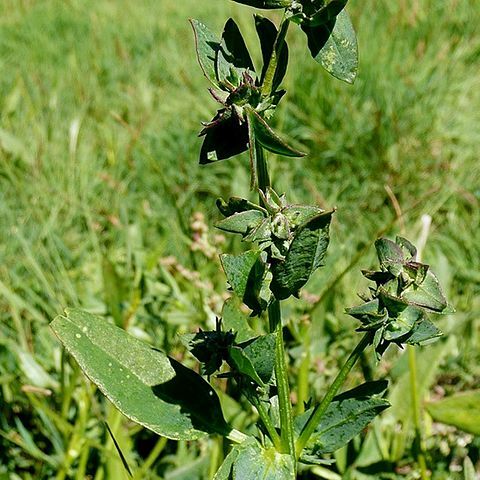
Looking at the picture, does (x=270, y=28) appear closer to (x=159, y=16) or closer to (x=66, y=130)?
(x=66, y=130)

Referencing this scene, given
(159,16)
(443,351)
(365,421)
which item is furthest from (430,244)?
(159,16)

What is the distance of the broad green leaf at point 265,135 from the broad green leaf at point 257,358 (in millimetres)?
231

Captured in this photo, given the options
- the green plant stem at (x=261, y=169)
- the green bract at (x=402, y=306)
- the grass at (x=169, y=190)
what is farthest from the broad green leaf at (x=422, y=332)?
the grass at (x=169, y=190)

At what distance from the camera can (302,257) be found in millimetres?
795

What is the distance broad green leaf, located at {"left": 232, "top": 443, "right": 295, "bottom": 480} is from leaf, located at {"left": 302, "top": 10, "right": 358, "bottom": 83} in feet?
1.64

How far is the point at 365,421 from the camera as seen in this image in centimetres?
98

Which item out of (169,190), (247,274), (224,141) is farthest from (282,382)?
(169,190)

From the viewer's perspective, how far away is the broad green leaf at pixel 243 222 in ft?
2.63

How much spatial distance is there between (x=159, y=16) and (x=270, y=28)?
359cm

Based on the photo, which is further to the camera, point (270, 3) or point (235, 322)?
point (235, 322)

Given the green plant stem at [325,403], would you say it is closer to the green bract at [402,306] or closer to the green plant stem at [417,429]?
the green bract at [402,306]

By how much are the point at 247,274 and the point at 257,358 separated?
121mm

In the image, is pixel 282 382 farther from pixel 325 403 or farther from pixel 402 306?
pixel 402 306

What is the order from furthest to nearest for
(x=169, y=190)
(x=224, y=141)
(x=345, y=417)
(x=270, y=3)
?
(x=169, y=190) → (x=345, y=417) → (x=224, y=141) → (x=270, y=3)
